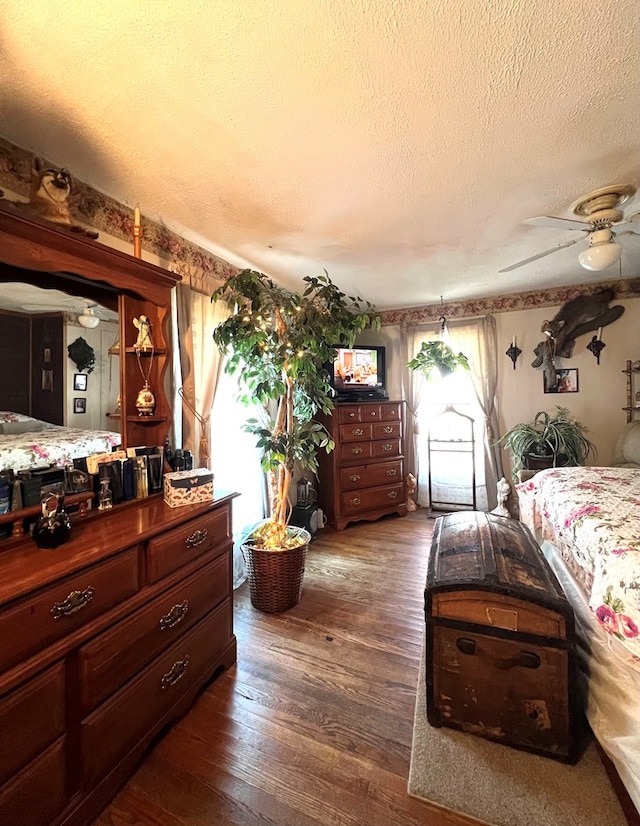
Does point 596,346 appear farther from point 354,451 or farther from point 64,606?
point 64,606

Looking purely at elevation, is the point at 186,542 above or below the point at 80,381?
below

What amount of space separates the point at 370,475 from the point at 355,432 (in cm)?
50

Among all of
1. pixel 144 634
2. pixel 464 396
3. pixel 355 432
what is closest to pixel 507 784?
pixel 144 634

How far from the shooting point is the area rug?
112 centimetres

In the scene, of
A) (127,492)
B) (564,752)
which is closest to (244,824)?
(564,752)

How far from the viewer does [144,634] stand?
1294mm

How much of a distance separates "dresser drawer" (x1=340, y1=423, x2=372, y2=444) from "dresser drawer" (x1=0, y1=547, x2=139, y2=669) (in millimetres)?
2522

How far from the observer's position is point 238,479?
2.74 m

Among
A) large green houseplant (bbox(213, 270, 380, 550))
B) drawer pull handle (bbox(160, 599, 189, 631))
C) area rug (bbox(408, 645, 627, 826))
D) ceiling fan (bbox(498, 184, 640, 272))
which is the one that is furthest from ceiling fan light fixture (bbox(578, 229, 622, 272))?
drawer pull handle (bbox(160, 599, 189, 631))

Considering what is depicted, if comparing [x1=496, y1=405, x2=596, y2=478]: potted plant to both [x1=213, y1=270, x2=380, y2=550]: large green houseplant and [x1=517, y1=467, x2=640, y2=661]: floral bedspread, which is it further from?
[x1=213, y1=270, x2=380, y2=550]: large green houseplant

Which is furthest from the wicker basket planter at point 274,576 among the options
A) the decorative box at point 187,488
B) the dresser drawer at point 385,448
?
the dresser drawer at point 385,448

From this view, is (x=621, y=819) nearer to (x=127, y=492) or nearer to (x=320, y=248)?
(x=127, y=492)

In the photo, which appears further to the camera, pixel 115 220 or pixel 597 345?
pixel 597 345

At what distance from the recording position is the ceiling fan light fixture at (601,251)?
1.82 m
